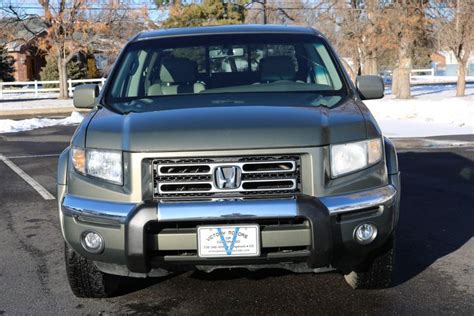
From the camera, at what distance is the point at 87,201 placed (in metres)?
3.54

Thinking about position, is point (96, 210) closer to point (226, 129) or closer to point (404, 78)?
point (226, 129)

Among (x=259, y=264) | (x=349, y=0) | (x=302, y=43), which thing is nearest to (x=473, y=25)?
(x=349, y=0)

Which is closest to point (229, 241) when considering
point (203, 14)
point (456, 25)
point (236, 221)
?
point (236, 221)

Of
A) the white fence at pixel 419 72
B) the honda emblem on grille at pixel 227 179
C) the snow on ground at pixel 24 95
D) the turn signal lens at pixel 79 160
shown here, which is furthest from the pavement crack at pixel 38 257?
the white fence at pixel 419 72

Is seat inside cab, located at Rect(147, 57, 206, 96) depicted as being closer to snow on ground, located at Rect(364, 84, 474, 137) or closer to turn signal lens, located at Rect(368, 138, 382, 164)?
turn signal lens, located at Rect(368, 138, 382, 164)

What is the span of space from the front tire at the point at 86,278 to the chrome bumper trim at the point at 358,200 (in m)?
1.56

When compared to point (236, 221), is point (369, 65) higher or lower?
higher

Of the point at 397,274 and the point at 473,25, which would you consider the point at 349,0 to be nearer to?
the point at 473,25

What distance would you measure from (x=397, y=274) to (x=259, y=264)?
148 centimetres

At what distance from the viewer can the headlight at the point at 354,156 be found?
3.52m

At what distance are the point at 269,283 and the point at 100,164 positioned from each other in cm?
156

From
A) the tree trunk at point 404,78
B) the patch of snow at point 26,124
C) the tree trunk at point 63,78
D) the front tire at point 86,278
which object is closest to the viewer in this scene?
the front tire at point 86,278

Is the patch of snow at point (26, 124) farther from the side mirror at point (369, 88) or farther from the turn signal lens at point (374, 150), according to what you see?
the turn signal lens at point (374, 150)

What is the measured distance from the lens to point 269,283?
4.40m
